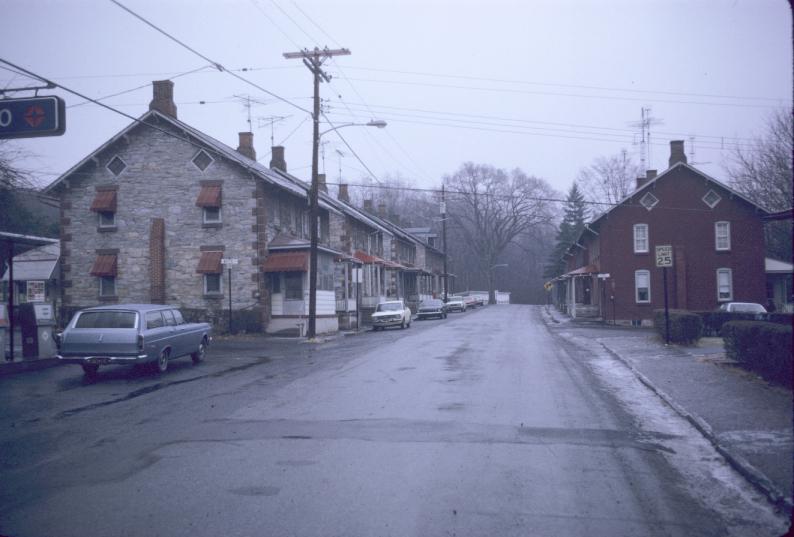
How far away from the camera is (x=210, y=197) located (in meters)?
31.5

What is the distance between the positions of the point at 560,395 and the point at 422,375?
3.85 metres

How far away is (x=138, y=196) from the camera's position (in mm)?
32625

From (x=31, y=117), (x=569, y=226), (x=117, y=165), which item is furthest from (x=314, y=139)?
(x=569, y=226)

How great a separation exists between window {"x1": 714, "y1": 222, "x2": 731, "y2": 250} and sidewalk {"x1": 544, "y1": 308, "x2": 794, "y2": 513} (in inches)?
928

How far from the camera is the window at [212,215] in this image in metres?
32.0

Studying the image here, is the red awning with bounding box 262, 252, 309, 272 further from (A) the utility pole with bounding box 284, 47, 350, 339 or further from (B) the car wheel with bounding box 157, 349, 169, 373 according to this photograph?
(B) the car wheel with bounding box 157, 349, 169, 373

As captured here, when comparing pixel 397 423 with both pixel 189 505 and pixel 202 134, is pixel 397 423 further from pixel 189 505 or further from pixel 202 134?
pixel 202 134

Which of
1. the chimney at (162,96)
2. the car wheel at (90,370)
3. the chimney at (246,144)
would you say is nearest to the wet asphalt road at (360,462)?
the car wheel at (90,370)

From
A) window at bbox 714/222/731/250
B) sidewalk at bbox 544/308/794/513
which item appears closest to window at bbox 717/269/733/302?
window at bbox 714/222/731/250

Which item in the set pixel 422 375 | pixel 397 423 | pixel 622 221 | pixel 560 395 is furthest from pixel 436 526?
pixel 622 221

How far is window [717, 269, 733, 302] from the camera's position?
4091 centimetres

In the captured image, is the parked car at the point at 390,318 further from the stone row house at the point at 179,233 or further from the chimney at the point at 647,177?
the chimney at the point at 647,177

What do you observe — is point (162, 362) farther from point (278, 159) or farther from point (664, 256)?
point (278, 159)

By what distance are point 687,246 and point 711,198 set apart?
10.2ft
